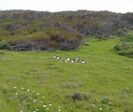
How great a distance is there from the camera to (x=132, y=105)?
1648 centimetres

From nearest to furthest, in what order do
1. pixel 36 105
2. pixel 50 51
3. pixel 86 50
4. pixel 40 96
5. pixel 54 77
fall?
pixel 36 105
pixel 40 96
pixel 54 77
pixel 50 51
pixel 86 50

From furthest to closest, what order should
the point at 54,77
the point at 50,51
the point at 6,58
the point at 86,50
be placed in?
1. the point at 86,50
2. the point at 50,51
3. the point at 6,58
4. the point at 54,77

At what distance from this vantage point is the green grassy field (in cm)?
1565

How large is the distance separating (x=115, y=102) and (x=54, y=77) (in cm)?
475

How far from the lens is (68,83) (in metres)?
19.2

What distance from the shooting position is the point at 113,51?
35469 mm

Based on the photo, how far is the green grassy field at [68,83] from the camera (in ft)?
51.3

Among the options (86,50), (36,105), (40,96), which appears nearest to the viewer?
(36,105)

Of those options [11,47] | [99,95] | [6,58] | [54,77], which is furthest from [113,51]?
[99,95]

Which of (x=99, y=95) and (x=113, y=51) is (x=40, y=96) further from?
(x=113, y=51)

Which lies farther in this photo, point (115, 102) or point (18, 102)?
point (115, 102)

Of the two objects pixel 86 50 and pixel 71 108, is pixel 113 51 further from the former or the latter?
pixel 71 108

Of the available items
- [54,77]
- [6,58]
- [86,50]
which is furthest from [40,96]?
[86,50]

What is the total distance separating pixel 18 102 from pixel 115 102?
153 inches
